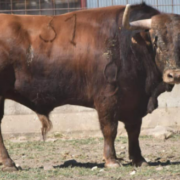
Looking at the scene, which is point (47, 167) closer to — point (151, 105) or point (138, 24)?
point (151, 105)

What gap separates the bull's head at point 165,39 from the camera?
704 centimetres

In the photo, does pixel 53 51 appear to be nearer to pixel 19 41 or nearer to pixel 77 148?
pixel 19 41

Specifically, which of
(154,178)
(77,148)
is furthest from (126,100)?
(77,148)

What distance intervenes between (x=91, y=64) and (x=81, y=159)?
5.13 ft

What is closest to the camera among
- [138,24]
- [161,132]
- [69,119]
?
[138,24]

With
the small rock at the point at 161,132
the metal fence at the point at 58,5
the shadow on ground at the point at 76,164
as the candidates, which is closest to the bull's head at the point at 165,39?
the shadow on ground at the point at 76,164

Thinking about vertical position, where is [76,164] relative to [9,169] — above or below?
below

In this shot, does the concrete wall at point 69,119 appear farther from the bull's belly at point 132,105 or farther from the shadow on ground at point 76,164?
the bull's belly at point 132,105

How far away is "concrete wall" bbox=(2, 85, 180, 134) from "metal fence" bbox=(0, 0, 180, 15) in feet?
5.70

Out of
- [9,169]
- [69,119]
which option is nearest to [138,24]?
[9,169]

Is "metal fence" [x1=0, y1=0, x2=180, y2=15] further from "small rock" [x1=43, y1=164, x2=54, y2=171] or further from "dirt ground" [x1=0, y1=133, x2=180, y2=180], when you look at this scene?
"small rock" [x1=43, y1=164, x2=54, y2=171]

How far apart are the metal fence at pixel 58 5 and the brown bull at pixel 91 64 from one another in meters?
2.90

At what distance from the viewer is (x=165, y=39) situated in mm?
7148

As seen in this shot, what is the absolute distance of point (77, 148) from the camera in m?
9.11
